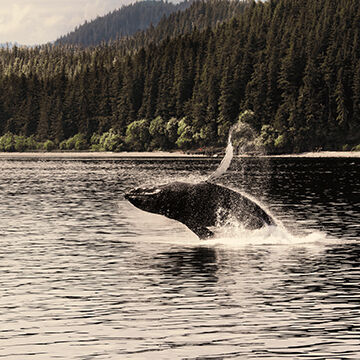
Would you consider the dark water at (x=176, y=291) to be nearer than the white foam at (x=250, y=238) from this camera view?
Yes

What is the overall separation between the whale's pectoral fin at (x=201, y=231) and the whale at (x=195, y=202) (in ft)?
2.08

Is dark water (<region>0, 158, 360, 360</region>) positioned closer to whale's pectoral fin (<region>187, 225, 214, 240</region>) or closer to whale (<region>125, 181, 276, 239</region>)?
whale's pectoral fin (<region>187, 225, 214, 240</region>)

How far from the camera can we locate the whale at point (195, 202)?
2595 cm

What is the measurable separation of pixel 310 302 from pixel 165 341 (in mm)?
4830

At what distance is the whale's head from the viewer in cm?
2630

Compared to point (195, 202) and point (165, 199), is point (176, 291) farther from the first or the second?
point (165, 199)

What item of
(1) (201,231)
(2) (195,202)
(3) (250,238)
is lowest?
(3) (250,238)

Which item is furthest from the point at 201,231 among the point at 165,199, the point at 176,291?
the point at 176,291

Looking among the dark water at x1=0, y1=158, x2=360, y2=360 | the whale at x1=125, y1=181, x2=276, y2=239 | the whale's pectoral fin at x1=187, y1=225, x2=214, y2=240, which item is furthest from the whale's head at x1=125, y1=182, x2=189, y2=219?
the dark water at x1=0, y1=158, x2=360, y2=360

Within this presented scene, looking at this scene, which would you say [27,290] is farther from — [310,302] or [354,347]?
[354,347]

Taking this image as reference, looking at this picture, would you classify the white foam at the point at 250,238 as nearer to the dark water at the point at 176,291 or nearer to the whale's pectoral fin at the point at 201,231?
the dark water at the point at 176,291

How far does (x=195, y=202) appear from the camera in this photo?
1034 inches

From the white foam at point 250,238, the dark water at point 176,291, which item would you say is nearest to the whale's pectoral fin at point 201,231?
the dark water at point 176,291

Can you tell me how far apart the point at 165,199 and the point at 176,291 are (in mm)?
6166
